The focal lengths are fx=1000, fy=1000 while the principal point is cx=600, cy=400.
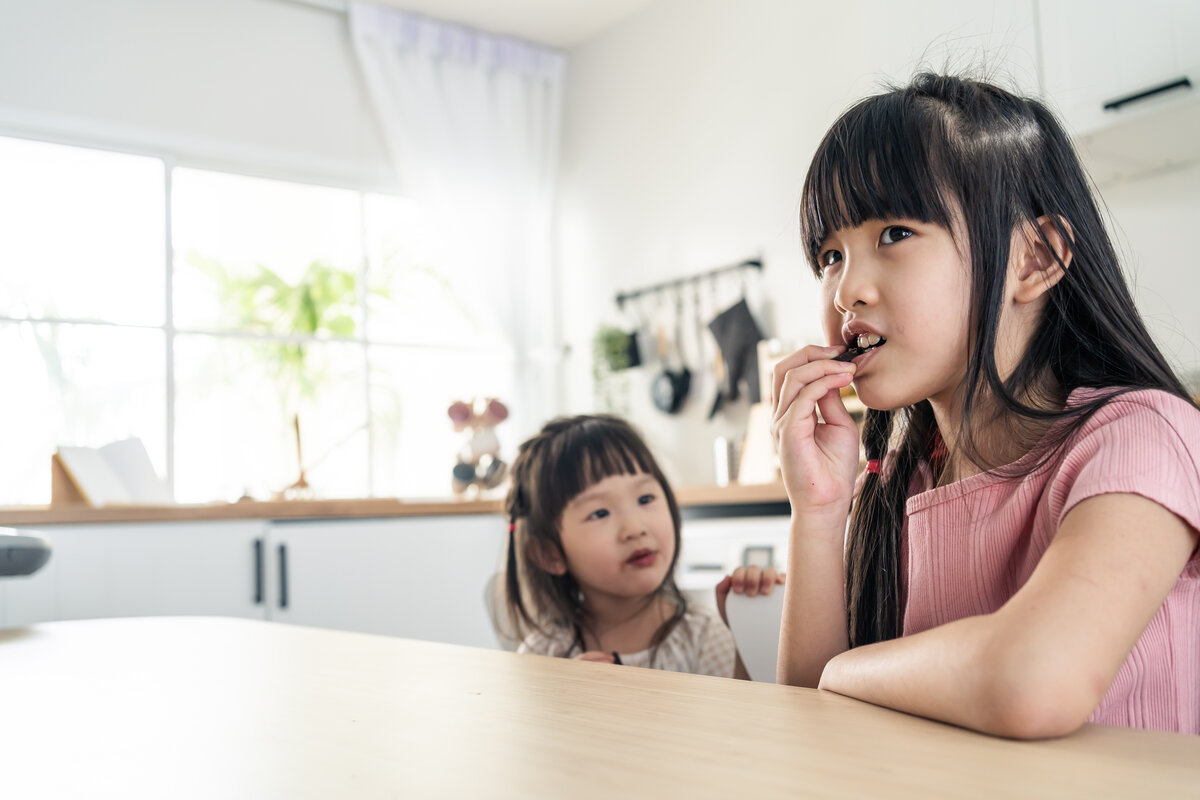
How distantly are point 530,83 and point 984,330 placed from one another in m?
3.98

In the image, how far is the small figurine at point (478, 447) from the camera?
3.56 meters

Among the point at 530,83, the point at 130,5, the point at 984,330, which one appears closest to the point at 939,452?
the point at 984,330

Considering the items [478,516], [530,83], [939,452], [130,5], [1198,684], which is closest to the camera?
[1198,684]

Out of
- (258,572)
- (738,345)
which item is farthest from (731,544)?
(258,572)

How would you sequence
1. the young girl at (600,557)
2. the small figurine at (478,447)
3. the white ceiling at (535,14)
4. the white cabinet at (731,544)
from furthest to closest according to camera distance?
the white ceiling at (535,14), the small figurine at (478,447), the white cabinet at (731,544), the young girl at (600,557)

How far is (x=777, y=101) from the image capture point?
3479mm

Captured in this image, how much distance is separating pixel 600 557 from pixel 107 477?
184cm

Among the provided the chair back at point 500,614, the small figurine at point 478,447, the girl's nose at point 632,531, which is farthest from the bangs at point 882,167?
the small figurine at point 478,447

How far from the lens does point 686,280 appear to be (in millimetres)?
3801

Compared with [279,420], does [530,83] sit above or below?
above

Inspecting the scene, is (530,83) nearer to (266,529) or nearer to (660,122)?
(660,122)

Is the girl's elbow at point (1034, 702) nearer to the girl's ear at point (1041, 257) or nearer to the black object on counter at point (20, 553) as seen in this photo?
the girl's ear at point (1041, 257)

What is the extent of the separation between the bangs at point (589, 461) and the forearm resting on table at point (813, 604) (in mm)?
838

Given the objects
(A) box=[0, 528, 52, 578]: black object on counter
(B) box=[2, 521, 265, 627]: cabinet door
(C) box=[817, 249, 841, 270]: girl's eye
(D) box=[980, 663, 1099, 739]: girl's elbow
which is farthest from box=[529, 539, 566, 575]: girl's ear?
(B) box=[2, 521, 265, 627]: cabinet door
